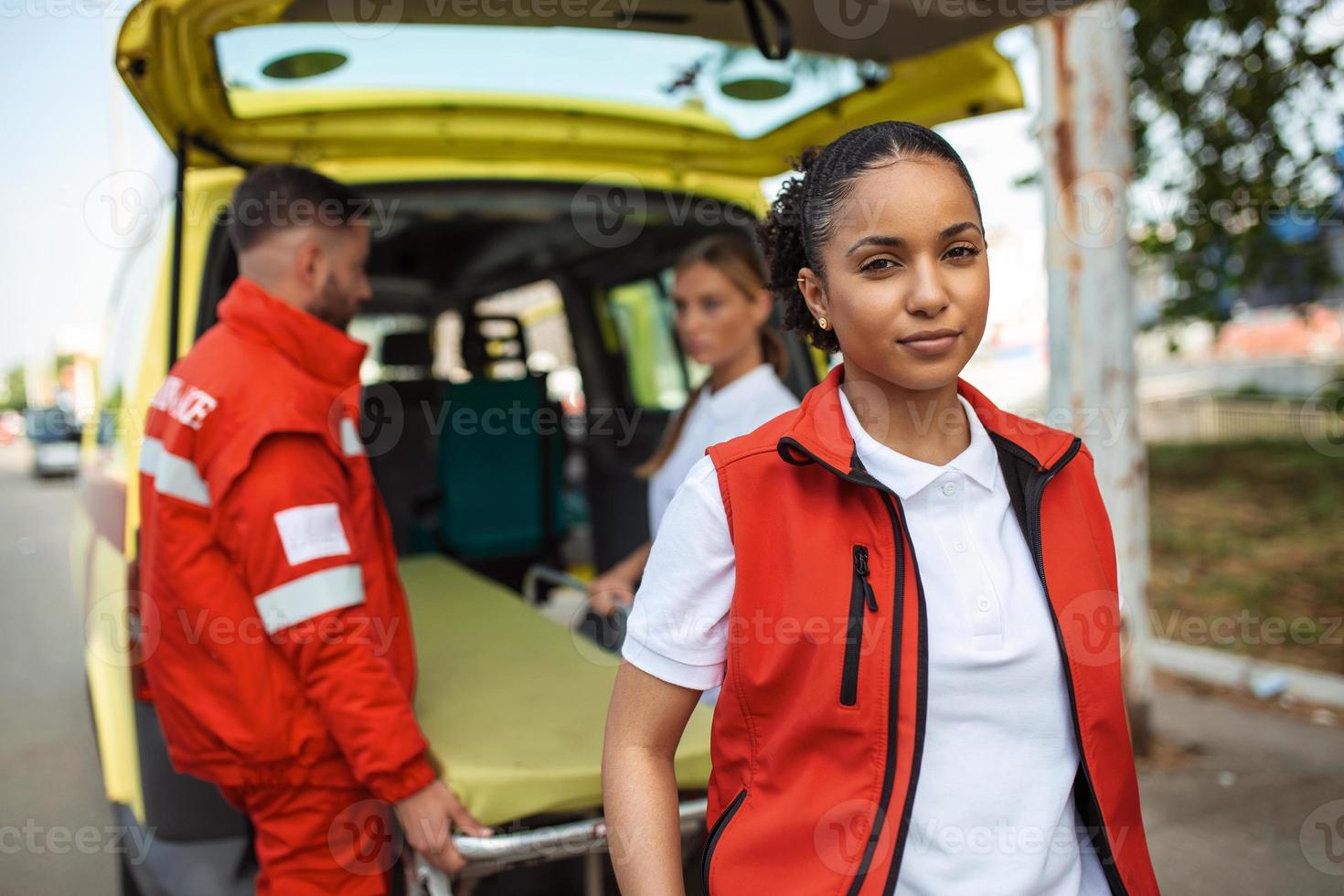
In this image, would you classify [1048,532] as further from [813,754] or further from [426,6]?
[426,6]

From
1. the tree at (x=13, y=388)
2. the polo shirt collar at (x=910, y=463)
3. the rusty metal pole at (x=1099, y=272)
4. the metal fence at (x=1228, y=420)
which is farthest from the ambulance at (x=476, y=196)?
the tree at (x=13, y=388)

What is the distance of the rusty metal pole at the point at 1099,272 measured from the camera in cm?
427

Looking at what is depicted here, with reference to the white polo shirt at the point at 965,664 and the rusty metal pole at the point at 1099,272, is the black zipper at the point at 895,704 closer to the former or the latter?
the white polo shirt at the point at 965,664

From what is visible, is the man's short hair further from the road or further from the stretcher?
the road

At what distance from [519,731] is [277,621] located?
640 mm

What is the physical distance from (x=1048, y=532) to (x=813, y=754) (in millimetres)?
413

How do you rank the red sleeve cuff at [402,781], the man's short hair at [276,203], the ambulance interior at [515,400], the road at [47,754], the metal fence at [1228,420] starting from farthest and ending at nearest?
the metal fence at [1228,420] → the road at [47,754] → the ambulance interior at [515,400] → the man's short hair at [276,203] → the red sleeve cuff at [402,781]

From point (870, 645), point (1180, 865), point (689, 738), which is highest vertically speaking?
point (870, 645)

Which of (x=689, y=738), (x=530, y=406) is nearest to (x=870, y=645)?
(x=689, y=738)

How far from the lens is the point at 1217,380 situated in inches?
974

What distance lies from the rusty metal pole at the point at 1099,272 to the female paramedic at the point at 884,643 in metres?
3.16

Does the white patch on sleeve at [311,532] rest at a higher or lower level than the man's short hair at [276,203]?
lower

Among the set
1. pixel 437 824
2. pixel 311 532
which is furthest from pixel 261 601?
pixel 437 824

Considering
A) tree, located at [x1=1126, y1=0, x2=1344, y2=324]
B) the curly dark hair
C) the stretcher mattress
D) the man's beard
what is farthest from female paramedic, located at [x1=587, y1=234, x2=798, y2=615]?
tree, located at [x1=1126, y1=0, x2=1344, y2=324]
